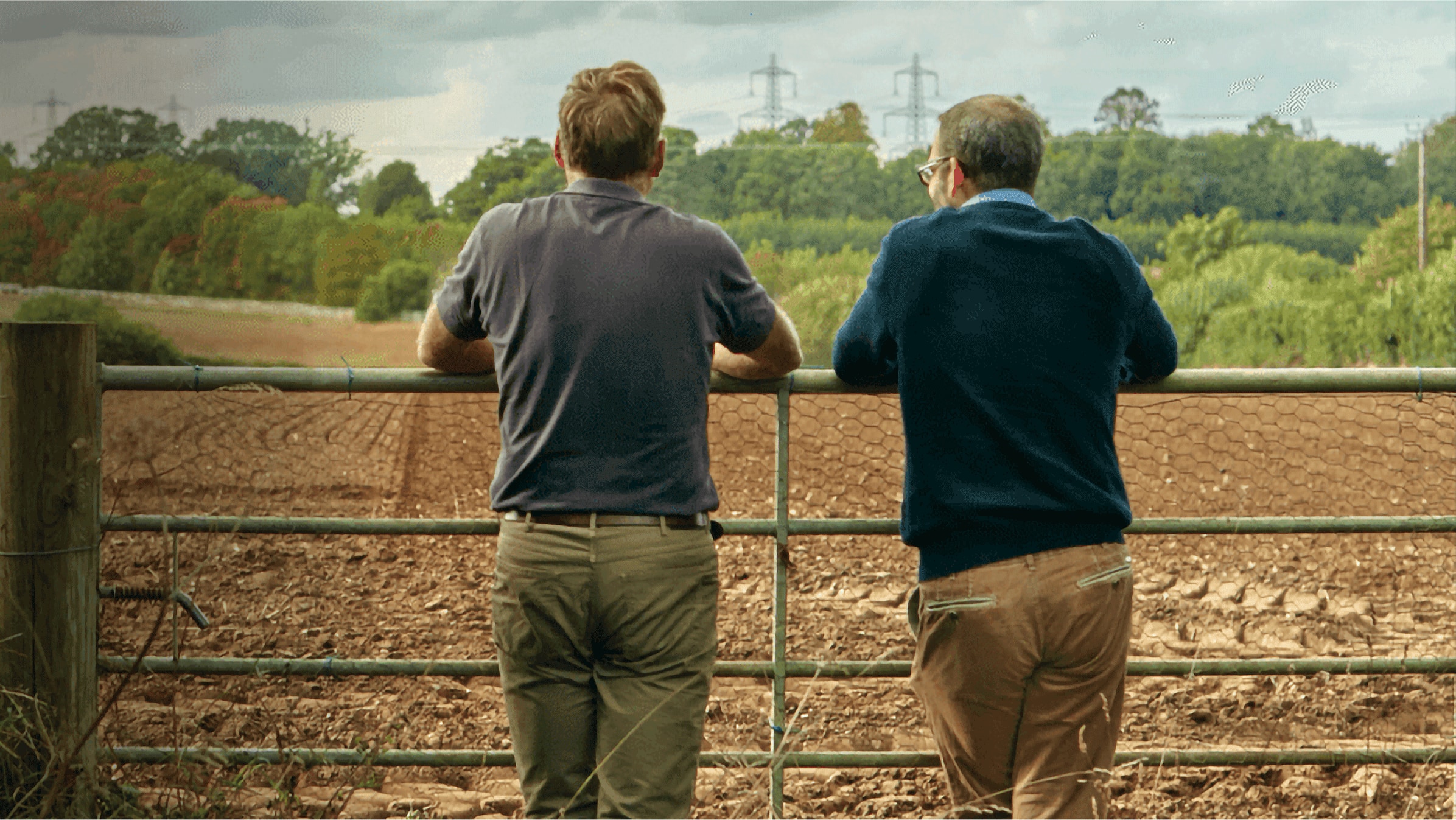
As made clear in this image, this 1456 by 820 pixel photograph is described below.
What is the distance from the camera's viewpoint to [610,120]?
2129 mm

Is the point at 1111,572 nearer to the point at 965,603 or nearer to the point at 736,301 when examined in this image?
the point at 965,603

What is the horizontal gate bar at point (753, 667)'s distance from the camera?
2.85 m

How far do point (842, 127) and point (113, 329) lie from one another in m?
23.1

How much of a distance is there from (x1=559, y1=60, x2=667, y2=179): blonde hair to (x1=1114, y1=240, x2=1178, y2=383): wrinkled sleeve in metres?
0.90

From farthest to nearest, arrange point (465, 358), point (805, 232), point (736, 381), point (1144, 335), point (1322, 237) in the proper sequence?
point (1322, 237) → point (805, 232) → point (736, 381) → point (465, 358) → point (1144, 335)

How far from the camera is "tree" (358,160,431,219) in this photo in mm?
31359

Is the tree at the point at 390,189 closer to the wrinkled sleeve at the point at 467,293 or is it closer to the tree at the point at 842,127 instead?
the tree at the point at 842,127

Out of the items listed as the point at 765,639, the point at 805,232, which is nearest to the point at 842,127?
the point at 805,232

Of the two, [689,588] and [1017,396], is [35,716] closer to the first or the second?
[689,588]

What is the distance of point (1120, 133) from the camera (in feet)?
123

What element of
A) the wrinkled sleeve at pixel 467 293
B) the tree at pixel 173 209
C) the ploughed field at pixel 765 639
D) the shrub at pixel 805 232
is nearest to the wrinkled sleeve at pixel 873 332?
the wrinkled sleeve at pixel 467 293

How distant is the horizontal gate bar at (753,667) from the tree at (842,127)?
35124mm

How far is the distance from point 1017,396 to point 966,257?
0.27 m

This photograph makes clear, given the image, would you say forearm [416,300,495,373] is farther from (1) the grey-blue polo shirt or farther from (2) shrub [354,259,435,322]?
(2) shrub [354,259,435,322]
